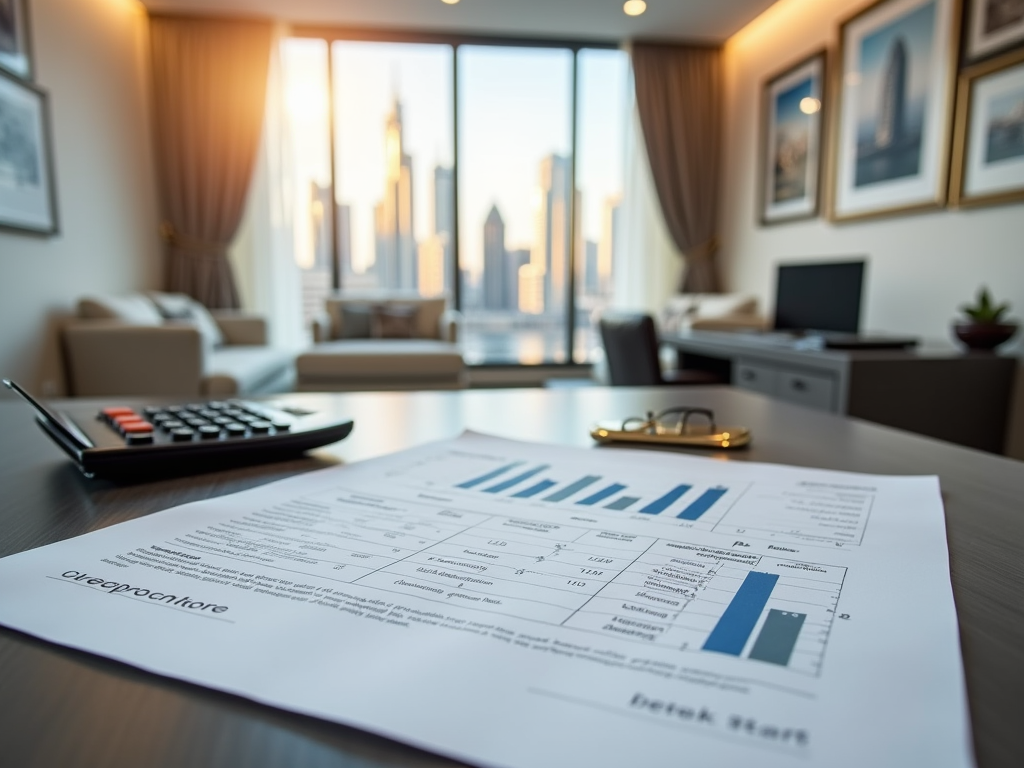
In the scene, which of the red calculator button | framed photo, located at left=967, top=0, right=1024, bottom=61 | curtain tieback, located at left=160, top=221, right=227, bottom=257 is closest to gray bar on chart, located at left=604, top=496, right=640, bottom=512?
the red calculator button

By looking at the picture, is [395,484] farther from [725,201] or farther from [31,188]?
[725,201]

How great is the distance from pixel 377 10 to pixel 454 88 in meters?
0.84

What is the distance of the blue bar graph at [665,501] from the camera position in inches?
16.1

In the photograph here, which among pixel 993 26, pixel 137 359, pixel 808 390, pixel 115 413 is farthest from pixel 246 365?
pixel 993 26

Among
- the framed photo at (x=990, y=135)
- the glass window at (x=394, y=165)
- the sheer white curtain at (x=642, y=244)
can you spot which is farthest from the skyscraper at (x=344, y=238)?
the framed photo at (x=990, y=135)

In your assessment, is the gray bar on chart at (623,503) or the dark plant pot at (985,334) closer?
the gray bar on chart at (623,503)

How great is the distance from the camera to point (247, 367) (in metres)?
3.31

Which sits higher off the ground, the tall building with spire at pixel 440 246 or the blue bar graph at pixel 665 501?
the tall building with spire at pixel 440 246

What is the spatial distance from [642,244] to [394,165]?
6.83ft

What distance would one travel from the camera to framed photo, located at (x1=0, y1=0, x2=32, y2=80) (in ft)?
9.48

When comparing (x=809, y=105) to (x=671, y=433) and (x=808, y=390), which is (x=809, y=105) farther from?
(x=671, y=433)

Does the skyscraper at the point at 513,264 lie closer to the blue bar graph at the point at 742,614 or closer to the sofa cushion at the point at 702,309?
the sofa cushion at the point at 702,309

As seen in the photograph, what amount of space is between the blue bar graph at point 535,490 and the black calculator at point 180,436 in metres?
0.20

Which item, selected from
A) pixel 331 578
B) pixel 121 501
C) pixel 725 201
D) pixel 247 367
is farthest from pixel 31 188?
pixel 725 201
